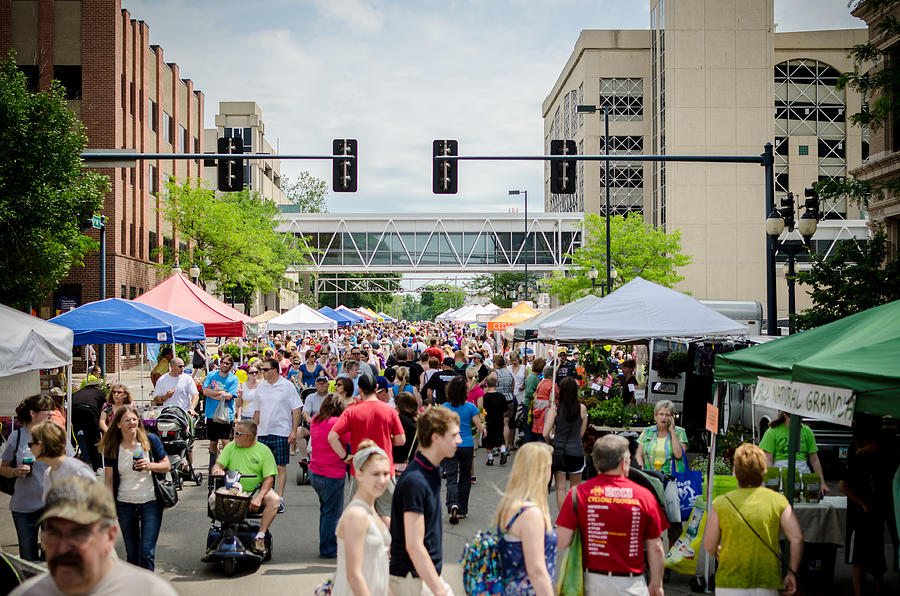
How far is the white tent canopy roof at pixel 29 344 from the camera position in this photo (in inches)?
314

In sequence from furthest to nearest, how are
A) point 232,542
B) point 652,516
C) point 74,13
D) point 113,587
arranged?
point 74,13 → point 232,542 → point 652,516 → point 113,587

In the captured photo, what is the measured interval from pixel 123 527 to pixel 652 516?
4900 millimetres

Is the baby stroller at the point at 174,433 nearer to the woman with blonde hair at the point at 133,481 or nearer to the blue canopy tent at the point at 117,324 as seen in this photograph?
the blue canopy tent at the point at 117,324

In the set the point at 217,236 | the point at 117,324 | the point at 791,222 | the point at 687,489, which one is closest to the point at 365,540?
the point at 687,489

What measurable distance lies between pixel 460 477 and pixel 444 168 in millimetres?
7703

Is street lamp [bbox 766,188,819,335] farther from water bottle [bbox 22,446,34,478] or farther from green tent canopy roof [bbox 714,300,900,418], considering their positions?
water bottle [bbox 22,446,34,478]

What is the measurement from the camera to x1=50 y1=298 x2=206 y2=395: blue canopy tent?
13.4 meters

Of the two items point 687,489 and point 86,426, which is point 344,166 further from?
point 687,489

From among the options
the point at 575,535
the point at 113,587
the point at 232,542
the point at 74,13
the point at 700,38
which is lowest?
the point at 232,542

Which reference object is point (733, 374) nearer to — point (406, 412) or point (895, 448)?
point (895, 448)

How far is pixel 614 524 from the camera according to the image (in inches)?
191

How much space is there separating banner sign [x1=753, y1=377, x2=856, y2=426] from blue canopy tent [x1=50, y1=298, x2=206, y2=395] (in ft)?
33.9

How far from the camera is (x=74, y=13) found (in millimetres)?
36438

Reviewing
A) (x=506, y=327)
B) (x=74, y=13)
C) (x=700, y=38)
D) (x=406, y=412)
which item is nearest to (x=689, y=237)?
(x=700, y=38)
